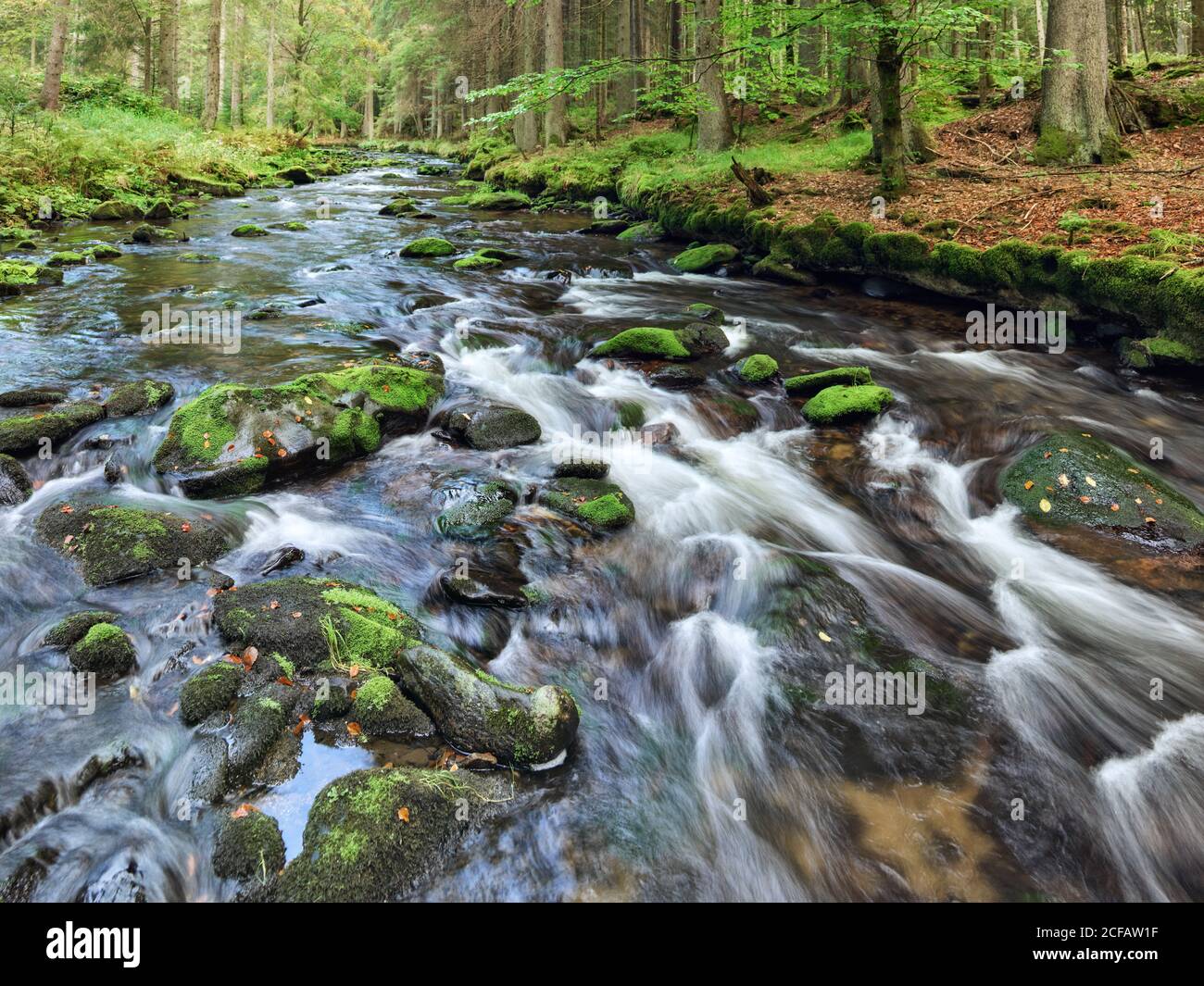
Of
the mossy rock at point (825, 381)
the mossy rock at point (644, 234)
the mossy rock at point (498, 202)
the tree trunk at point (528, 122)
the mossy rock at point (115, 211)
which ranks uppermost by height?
the tree trunk at point (528, 122)

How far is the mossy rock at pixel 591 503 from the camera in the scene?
19.7ft

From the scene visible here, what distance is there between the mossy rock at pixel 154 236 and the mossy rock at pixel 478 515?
12721 mm

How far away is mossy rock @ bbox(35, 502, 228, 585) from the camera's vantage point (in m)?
4.78

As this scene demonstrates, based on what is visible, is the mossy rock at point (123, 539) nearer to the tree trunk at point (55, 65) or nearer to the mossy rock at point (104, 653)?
the mossy rock at point (104, 653)

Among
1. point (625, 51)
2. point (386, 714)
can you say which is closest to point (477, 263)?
point (386, 714)

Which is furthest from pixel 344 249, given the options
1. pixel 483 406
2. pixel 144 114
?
pixel 144 114

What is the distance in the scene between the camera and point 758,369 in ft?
29.4

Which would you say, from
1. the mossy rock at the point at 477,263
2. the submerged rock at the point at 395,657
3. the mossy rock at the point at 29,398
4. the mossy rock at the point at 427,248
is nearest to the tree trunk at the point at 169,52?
the mossy rock at the point at 427,248

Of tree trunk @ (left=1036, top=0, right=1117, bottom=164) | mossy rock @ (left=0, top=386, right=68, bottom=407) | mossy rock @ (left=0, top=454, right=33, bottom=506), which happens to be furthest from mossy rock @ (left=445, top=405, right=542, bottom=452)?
tree trunk @ (left=1036, top=0, right=1117, bottom=164)

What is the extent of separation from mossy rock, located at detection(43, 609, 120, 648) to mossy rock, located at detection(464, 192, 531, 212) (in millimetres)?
19632

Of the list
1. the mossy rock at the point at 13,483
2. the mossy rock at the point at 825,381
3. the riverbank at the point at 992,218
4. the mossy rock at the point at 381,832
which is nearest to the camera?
the mossy rock at the point at 381,832

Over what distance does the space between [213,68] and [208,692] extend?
1339 inches

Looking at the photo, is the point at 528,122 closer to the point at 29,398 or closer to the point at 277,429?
the point at 29,398

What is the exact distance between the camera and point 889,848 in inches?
Answer: 132
